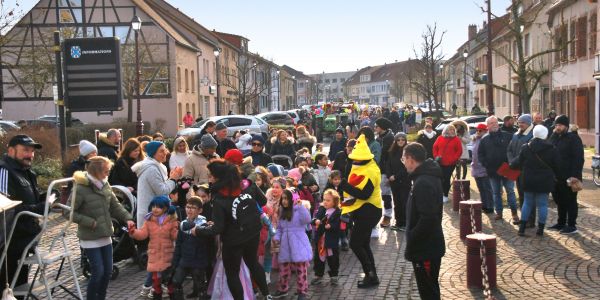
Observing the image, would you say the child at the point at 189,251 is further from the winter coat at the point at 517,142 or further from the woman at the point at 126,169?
the winter coat at the point at 517,142

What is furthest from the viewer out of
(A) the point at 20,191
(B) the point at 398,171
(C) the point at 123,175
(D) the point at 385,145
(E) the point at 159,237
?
(D) the point at 385,145

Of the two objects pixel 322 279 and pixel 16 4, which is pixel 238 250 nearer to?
pixel 322 279

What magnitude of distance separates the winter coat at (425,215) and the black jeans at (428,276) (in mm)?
75

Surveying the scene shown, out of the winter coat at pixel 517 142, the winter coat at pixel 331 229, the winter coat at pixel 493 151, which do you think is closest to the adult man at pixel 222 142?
the winter coat at pixel 331 229

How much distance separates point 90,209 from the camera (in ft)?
22.7

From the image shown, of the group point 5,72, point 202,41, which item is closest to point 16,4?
point 5,72

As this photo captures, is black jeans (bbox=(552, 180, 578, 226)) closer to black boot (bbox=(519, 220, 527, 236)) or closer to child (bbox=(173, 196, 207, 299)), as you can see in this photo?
black boot (bbox=(519, 220, 527, 236))

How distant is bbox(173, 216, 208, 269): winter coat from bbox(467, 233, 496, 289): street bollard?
320cm

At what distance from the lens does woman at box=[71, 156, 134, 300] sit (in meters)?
6.86

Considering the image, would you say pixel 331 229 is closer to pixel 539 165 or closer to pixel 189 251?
pixel 189 251

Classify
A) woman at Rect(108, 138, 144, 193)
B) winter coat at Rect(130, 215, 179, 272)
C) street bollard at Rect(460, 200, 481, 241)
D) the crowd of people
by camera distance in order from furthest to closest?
street bollard at Rect(460, 200, 481, 241), woman at Rect(108, 138, 144, 193), winter coat at Rect(130, 215, 179, 272), the crowd of people

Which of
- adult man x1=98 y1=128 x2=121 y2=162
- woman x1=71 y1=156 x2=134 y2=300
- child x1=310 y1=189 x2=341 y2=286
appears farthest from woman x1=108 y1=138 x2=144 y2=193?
child x1=310 y1=189 x2=341 y2=286

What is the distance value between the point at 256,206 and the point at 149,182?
2.21m

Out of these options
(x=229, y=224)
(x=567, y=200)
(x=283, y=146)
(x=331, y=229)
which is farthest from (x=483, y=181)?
(x=229, y=224)
